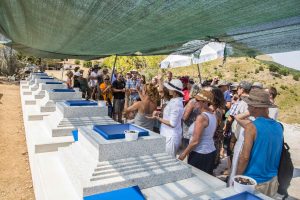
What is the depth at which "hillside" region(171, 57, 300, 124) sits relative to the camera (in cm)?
2814

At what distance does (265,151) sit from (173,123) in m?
1.41

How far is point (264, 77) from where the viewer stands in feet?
149

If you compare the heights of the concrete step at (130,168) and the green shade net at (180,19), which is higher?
the green shade net at (180,19)

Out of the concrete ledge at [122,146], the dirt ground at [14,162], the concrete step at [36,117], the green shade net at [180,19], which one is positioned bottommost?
the dirt ground at [14,162]

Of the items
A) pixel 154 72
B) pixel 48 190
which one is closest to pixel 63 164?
pixel 48 190

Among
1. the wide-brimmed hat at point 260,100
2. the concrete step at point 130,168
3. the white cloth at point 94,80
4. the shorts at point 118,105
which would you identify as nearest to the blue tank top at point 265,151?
the wide-brimmed hat at point 260,100

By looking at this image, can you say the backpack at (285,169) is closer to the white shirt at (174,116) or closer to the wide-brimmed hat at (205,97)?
the wide-brimmed hat at (205,97)

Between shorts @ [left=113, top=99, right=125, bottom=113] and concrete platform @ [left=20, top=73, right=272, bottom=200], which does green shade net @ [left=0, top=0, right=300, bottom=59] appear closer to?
concrete platform @ [left=20, top=73, right=272, bottom=200]

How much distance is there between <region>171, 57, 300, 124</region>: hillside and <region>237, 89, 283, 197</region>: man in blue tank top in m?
22.2

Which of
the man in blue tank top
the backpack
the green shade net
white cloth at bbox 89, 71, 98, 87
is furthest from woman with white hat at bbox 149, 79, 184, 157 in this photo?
white cloth at bbox 89, 71, 98, 87

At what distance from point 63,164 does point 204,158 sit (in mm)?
1773

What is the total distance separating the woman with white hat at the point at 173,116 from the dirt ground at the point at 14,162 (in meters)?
2.36

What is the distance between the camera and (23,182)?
4539mm

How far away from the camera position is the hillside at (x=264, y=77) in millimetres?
28141
